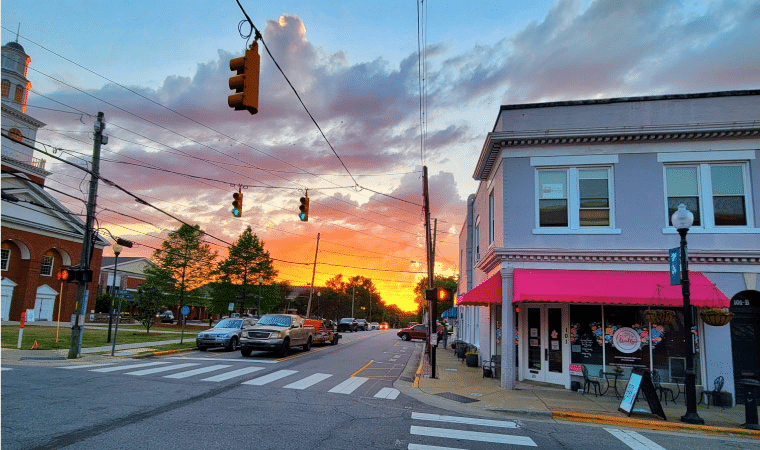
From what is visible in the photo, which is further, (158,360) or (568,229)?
(158,360)

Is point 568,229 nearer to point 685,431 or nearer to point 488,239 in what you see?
point 488,239

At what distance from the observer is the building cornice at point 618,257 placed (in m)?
13.0

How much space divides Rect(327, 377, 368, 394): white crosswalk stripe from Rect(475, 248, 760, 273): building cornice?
221 inches

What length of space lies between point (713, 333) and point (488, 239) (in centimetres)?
749

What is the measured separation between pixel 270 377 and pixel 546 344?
8.25 meters

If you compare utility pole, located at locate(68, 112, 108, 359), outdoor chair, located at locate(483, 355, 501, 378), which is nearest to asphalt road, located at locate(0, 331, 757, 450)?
utility pole, located at locate(68, 112, 108, 359)

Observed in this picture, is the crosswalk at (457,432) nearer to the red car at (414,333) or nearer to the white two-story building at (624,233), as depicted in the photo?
the white two-story building at (624,233)

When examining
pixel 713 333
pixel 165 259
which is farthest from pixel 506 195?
pixel 165 259

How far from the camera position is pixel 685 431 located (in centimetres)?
947

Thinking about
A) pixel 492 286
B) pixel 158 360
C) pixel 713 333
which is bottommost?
pixel 158 360

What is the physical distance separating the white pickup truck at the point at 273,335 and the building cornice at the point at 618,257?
10.4 metres

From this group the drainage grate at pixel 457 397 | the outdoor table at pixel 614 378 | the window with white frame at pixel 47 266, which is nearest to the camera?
the drainage grate at pixel 457 397

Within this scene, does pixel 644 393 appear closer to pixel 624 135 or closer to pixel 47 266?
pixel 624 135

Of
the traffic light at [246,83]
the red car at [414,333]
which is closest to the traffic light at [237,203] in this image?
the traffic light at [246,83]
